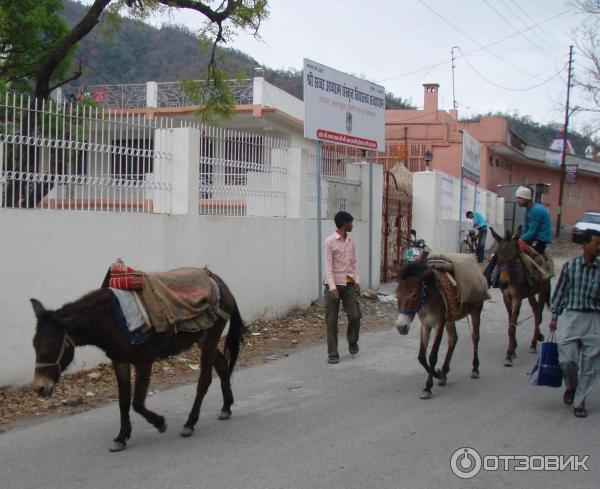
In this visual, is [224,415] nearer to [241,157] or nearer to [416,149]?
[241,157]

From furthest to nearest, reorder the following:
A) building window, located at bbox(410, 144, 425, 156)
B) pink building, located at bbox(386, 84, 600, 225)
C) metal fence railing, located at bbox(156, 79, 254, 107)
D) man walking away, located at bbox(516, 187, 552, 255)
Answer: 1. pink building, located at bbox(386, 84, 600, 225)
2. building window, located at bbox(410, 144, 425, 156)
3. metal fence railing, located at bbox(156, 79, 254, 107)
4. man walking away, located at bbox(516, 187, 552, 255)

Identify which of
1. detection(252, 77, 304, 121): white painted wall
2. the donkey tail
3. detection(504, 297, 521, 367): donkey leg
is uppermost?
detection(252, 77, 304, 121): white painted wall

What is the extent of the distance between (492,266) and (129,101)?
15573 millimetres

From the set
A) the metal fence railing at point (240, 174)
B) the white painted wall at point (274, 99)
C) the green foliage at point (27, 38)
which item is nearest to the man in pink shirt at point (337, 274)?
the metal fence railing at point (240, 174)

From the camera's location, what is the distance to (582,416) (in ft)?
20.2

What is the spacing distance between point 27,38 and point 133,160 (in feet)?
24.4

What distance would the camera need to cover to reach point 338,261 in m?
8.52

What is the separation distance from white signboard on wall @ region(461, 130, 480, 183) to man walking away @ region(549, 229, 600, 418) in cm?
1266

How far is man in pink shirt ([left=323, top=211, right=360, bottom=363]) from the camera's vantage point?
333 inches

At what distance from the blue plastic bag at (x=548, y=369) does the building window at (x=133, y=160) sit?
5189mm

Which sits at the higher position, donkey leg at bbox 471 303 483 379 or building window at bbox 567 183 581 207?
building window at bbox 567 183 581 207

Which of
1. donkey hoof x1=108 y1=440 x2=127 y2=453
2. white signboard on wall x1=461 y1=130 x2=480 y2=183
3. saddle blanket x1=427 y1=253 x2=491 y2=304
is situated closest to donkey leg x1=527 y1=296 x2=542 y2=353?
saddle blanket x1=427 y1=253 x2=491 y2=304

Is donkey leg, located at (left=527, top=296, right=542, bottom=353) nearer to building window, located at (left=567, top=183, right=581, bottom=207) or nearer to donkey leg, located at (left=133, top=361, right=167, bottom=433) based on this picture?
donkey leg, located at (left=133, top=361, right=167, bottom=433)

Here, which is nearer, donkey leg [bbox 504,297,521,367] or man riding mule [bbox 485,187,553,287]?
donkey leg [bbox 504,297,521,367]
